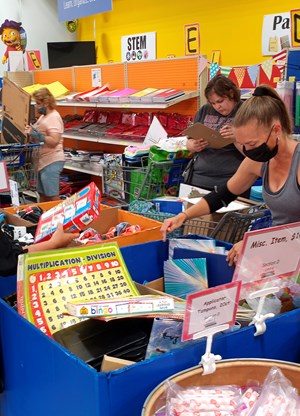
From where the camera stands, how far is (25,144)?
15.5 feet

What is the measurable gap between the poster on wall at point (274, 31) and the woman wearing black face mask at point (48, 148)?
10.5 ft

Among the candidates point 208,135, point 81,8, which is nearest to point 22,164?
point 81,8

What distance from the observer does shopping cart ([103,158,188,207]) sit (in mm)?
3861

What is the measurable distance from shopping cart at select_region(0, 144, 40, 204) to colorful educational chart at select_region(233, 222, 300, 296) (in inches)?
142

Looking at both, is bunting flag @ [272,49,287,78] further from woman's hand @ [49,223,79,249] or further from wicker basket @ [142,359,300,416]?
wicker basket @ [142,359,300,416]

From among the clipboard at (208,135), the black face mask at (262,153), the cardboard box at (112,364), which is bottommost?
the cardboard box at (112,364)

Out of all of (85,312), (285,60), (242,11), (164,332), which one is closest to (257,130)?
(164,332)

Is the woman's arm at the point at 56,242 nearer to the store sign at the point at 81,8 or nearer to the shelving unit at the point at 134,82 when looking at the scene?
the shelving unit at the point at 134,82

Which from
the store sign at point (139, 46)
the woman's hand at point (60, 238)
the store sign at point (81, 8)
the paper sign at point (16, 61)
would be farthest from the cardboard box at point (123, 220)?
the paper sign at point (16, 61)

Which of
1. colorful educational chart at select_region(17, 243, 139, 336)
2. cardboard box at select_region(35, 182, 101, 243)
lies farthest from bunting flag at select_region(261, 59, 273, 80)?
colorful educational chart at select_region(17, 243, 139, 336)

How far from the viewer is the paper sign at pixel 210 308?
1.10m

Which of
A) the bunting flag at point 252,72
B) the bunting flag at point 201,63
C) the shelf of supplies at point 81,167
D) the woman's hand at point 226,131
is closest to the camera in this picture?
the woman's hand at point 226,131

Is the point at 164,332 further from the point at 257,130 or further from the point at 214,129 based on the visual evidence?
the point at 214,129

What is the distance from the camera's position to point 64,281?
5.10 feet
